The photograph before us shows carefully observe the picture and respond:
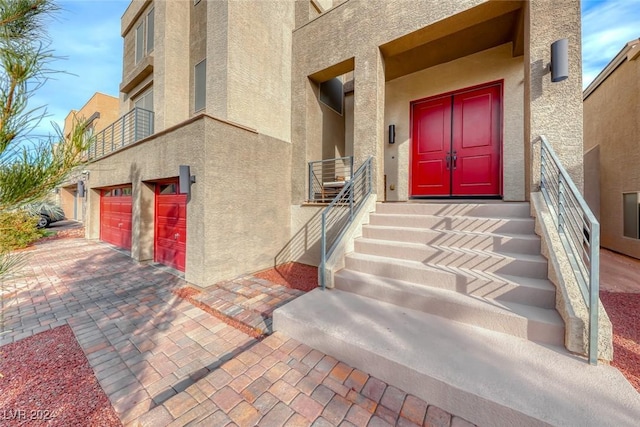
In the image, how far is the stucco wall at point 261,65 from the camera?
16.9 feet

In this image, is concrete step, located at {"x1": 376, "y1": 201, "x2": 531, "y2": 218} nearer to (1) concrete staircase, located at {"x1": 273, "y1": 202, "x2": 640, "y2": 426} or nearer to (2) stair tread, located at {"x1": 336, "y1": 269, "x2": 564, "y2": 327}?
(1) concrete staircase, located at {"x1": 273, "y1": 202, "x2": 640, "y2": 426}

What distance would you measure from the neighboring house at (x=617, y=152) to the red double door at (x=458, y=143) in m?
4.10

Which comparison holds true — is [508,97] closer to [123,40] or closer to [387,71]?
[387,71]

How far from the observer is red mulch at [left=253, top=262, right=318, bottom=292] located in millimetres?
4395

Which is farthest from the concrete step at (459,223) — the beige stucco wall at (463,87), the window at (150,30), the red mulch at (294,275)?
the window at (150,30)

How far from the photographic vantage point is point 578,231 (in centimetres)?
229

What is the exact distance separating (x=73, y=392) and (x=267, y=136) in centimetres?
488

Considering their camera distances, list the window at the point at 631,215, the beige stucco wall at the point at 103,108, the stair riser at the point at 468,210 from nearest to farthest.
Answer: the stair riser at the point at 468,210
the window at the point at 631,215
the beige stucco wall at the point at 103,108

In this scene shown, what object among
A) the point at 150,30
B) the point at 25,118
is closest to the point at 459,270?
the point at 25,118

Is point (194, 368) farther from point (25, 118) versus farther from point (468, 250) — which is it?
point (468, 250)

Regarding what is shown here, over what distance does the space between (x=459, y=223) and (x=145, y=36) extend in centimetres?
1079

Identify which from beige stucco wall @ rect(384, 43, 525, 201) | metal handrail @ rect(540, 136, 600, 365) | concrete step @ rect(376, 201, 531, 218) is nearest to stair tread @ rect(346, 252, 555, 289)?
metal handrail @ rect(540, 136, 600, 365)

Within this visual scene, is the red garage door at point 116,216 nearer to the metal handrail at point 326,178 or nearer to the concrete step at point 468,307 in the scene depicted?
the metal handrail at point 326,178

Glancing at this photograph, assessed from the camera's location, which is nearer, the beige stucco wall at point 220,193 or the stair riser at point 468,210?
the stair riser at point 468,210
